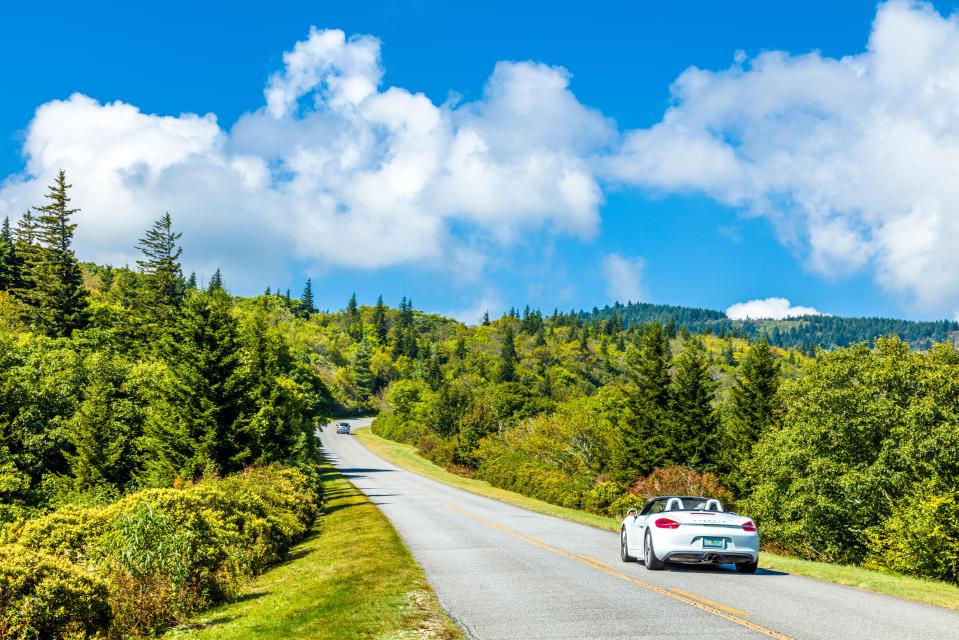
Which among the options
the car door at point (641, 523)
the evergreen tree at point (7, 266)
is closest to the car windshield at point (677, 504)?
the car door at point (641, 523)

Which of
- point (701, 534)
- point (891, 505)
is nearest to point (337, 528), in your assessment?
point (701, 534)

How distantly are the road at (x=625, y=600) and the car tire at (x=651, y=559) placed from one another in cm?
21

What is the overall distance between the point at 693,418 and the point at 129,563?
46.9 metres

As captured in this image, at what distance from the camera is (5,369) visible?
40594 mm

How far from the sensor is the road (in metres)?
8.04

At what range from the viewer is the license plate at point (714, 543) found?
1261 cm

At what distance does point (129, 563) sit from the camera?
10.8 m

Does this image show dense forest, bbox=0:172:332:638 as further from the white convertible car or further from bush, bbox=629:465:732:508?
bush, bbox=629:465:732:508

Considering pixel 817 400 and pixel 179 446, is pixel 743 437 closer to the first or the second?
pixel 817 400

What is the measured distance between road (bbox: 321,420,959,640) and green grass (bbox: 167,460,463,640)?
0.49 meters

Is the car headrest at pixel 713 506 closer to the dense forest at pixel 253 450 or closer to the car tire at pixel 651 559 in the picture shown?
the car tire at pixel 651 559

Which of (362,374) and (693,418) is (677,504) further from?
(362,374)

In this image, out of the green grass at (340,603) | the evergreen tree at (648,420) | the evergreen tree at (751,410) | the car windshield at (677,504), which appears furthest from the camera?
the evergreen tree at (648,420)

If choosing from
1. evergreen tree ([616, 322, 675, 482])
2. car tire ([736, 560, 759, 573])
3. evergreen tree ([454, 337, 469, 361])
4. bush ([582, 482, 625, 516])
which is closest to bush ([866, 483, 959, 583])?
car tire ([736, 560, 759, 573])
